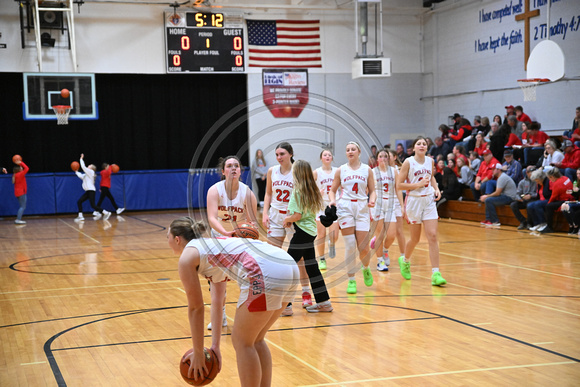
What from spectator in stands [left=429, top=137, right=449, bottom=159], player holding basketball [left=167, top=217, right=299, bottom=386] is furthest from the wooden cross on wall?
player holding basketball [left=167, top=217, right=299, bottom=386]

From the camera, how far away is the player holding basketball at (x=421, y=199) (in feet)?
27.3

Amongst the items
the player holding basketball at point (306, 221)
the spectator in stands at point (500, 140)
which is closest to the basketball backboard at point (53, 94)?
the spectator in stands at point (500, 140)

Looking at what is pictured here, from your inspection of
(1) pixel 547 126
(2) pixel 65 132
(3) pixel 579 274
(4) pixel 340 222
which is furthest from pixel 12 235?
(1) pixel 547 126

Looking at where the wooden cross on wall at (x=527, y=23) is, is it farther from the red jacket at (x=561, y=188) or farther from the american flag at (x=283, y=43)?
the american flag at (x=283, y=43)

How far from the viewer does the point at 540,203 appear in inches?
546

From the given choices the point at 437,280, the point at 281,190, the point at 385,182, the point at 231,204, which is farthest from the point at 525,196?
the point at 231,204

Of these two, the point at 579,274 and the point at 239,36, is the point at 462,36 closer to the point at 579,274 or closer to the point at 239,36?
the point at 239,36

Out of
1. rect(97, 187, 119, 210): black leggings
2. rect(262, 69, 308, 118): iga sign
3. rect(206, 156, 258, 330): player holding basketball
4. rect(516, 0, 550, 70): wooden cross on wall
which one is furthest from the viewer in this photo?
rect(262, 69, 308, 118): iga sign

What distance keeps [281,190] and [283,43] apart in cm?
1543

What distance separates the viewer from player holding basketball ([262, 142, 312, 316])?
7078 mm

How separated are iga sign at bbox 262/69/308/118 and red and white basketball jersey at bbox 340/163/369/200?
13.6m

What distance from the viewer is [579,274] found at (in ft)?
29.6

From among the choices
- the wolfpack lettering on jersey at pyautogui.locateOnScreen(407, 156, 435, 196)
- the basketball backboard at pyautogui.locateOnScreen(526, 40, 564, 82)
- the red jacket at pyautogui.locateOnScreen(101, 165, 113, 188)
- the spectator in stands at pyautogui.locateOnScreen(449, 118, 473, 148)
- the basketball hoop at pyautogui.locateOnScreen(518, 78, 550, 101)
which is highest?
the basketball backboard at pyautogui.locateOnScreen(526, 40, 564, 82)

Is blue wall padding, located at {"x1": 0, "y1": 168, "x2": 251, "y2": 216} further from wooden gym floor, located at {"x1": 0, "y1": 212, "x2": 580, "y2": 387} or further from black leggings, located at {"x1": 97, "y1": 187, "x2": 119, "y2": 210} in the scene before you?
wooden gym floor, located at {"x1": 0, "y1": 212, "x2": 580, "y2": 387}
